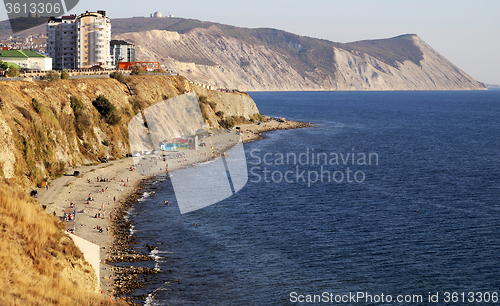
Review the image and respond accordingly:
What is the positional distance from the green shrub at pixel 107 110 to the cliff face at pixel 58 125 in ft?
3.12

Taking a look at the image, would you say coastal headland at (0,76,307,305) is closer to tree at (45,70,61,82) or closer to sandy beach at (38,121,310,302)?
sandy beach at (38,121,310,302)

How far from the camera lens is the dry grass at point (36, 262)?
69.1ft

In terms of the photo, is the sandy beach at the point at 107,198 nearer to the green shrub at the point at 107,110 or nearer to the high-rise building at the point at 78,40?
the green shrub at the point at 107,110

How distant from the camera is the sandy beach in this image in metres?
39.4

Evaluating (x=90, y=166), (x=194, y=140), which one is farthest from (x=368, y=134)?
(x=90, y=166)

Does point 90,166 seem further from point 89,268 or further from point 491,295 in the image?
point 491,295

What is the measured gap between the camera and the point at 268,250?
4316cm

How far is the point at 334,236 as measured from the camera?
47.1 m

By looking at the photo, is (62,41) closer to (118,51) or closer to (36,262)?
(118,51)

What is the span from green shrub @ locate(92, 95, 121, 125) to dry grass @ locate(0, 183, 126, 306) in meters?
50.5

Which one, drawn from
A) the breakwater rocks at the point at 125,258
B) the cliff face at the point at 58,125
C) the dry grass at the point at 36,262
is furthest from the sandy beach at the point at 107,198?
the dry grass at the point at 36,262

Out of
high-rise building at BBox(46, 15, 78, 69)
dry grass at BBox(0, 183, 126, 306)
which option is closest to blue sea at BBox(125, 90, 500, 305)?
dry grass at BBox(0, 183, 126, 306)

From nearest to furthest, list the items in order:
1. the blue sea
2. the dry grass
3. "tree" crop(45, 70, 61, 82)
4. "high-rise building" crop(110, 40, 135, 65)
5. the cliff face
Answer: the dry grass
the blue sea
the cliff face
"tree" crop(45, 70, 61, 82)
"high-rise building" crop(110, 40, 135, 65)

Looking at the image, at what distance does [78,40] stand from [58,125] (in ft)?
224
